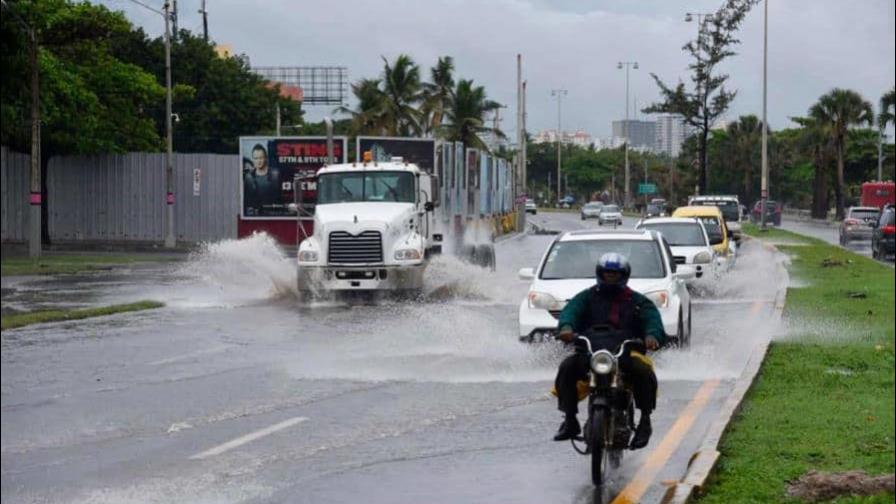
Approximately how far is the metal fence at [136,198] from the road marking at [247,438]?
13336mm

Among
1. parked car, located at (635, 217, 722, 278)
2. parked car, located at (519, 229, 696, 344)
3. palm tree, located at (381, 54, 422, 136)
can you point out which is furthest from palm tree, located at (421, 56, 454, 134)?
parked car, located at (519, 229, 696, 344)

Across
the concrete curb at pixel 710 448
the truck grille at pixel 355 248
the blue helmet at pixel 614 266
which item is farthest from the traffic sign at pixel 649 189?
the blue helmet at pixel 614 266

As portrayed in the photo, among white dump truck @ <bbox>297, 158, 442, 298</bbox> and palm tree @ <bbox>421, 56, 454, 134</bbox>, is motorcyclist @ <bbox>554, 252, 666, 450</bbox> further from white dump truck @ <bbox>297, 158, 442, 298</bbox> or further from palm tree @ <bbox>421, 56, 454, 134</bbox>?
palm tree @ <bbox>421, 56, 454, 134</bbox>

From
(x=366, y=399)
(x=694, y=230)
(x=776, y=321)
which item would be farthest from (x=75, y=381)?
(x=694, y=230)

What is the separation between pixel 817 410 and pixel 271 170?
29.6 metres

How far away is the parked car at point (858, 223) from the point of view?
58.6 feet

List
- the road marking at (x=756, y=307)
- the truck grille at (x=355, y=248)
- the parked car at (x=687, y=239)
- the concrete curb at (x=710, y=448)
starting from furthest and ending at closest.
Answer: the parked car at (x=687, y=239) < the truck grille at (x=355, y=248) < the road marking at (x=756, y=307) < the concrete curb at (x=710, y=448)

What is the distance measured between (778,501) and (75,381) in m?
8.95

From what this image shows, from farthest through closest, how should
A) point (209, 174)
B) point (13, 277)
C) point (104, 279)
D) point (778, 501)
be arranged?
point (209, 174) < point (104, 279) < point (778, 501) < point (13, 277)

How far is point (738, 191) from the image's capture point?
54406 mm

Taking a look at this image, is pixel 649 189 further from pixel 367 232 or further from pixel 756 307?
pixel 367 232

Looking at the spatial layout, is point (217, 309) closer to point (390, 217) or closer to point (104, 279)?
point (390, 217)

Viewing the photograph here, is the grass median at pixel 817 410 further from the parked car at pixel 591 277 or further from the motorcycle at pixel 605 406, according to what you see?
the parked car at pixel 591 277

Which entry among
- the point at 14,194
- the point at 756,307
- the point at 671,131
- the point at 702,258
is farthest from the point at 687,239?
the point at 14,194
